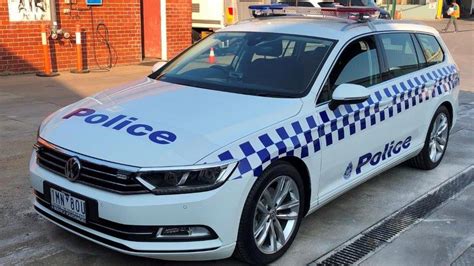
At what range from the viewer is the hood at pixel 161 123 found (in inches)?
121

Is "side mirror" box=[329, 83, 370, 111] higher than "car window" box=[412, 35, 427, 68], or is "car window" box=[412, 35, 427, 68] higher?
"car window" box=[412, 35, 427, 68]

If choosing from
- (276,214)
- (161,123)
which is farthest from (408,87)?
Result: (161,123)

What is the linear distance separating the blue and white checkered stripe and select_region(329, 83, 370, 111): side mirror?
0.28 ft

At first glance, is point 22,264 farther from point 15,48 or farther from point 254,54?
point 15,48

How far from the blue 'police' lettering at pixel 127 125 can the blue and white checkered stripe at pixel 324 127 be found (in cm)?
38

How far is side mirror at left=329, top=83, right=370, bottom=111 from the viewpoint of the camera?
383 centimetres

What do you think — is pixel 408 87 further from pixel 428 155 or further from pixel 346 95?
pixel 346 95

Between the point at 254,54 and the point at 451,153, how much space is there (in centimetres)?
332

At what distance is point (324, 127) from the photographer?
3.79 metres

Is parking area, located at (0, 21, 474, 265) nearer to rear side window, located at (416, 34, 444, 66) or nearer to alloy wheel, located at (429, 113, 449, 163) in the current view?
alloy wheel, located at (429, 113, 449, 163)

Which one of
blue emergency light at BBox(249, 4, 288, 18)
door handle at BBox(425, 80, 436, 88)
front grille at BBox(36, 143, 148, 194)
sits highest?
blue emergency light at BBox(249, 4, 288, 18)

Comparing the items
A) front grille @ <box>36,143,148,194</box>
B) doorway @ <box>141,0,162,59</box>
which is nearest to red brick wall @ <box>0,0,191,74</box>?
doorway @ <box>141,0,162,59</box>

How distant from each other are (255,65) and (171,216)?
172 cm

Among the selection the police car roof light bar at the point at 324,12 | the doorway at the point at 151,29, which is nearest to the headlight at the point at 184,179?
the police car roof light bar at the point at 324,12
